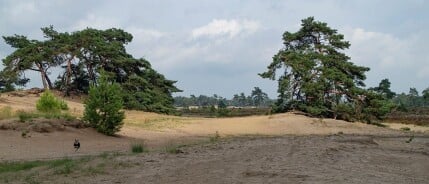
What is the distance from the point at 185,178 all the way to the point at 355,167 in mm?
4485

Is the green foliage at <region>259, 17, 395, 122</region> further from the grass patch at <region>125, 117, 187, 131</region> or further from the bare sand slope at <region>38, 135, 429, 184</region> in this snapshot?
the bare sand slope at <region>38, 135, 429, 184</region>

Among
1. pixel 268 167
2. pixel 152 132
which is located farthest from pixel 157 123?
pixel 268 167

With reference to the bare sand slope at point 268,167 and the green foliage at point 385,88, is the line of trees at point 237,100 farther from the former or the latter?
the bare sand slope at point 268,167

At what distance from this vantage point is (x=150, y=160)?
15781 millimetres

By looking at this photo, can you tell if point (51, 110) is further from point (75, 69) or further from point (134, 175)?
point (134, 175)

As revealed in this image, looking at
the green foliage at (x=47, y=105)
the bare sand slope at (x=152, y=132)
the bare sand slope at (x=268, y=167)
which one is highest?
the green foliage at (x=47, y=105)

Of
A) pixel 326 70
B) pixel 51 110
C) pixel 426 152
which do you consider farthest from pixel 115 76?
pixel 426 152

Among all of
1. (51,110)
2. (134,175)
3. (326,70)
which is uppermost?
(326,70)

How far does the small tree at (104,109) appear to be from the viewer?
30.5 meters

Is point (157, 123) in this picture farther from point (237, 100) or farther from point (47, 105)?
point (237, 100)

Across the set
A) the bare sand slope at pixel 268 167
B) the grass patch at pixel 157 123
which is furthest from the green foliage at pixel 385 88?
the bare sand slope at pixel 268 167

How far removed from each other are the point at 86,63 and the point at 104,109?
2485 cm

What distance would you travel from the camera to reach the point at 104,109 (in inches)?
1203

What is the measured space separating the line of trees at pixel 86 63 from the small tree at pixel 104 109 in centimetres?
1983
